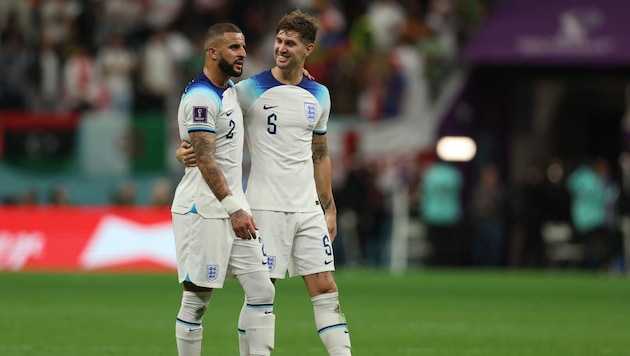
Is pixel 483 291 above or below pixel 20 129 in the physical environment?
below

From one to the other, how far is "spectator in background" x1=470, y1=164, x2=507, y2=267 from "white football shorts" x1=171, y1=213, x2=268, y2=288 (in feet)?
56.1

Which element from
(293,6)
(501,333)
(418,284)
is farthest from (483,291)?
(293,6)

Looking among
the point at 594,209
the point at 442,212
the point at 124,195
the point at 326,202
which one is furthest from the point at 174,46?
the point at 326,202

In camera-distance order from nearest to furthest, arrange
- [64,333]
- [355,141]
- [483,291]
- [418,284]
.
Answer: [64,333]
[483,291]
[418,284]
[355,141]

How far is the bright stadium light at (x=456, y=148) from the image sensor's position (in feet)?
89.4

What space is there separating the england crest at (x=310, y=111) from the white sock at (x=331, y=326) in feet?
4.02

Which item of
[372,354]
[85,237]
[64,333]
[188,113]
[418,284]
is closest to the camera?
[188,113]

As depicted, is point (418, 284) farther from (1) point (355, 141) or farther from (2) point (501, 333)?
(2) point (501, 333)

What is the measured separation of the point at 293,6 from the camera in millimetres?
29203

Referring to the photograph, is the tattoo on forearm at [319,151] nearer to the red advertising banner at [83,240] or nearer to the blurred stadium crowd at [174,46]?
the red advertising banner at [83,240]

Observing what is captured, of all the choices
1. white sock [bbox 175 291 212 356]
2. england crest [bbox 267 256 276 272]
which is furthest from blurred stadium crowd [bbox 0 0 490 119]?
white sock [bbox 175 291 212 356]

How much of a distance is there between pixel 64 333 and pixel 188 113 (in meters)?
4.80

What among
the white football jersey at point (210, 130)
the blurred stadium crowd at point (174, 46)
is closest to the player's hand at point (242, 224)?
the white football jersey at point (210, 130)

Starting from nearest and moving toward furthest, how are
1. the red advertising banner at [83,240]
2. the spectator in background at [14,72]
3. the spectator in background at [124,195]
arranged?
the red advertising banner at [83,240], the spectator in background at [124,195], the spectator in background at [14,72]
